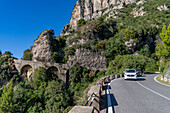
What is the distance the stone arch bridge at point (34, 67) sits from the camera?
3309 cm

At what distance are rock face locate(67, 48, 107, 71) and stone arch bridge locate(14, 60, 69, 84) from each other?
4.08 meters

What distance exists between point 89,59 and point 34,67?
18.8 metres

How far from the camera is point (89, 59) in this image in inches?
1522

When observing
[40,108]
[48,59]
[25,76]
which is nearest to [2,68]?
[25,76]

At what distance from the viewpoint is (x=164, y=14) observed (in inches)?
2237

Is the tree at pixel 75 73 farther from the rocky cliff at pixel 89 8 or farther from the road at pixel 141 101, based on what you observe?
the rocky cliff at pixel 89 8

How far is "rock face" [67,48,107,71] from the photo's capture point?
3750 cm

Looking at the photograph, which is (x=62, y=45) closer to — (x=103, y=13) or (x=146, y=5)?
(x=103, y=13)

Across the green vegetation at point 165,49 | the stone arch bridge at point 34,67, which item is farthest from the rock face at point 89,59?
the green vegetation at point 165,49

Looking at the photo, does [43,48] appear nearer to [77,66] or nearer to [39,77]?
[39,77]

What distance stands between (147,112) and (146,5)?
8497 cm

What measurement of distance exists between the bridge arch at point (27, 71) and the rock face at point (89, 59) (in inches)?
491

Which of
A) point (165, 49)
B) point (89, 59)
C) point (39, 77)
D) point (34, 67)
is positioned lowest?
point (39, 77)

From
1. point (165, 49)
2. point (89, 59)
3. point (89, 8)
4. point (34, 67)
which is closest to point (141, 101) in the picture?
point (165, 49)
